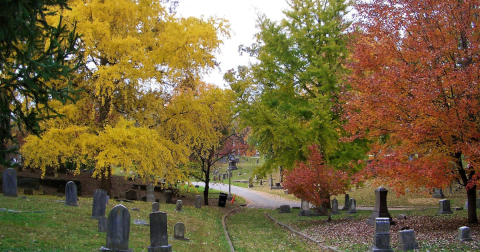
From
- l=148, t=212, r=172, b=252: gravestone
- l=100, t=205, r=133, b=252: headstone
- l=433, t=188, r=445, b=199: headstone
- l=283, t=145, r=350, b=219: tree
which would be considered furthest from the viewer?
l=433, t=188, r=445, b=199: headstone

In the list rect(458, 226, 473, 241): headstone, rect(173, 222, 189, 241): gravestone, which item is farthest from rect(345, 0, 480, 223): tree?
rect(173, 222, 189, 241): gravestone

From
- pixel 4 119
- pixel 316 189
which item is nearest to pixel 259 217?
pixel 316 189

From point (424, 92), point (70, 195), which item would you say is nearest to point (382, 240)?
point (424, 92)

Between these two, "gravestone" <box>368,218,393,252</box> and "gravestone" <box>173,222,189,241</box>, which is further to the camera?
"gravestone" <box>173,222,189,241</box>

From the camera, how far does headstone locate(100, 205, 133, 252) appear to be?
8.78m

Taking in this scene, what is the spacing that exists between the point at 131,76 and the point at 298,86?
10.2m

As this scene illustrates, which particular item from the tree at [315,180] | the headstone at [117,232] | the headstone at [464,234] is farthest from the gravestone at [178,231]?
the headstone at [464,234]

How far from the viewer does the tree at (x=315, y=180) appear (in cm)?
1733

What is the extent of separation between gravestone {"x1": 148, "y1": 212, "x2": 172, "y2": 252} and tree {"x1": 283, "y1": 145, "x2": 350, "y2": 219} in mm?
8944

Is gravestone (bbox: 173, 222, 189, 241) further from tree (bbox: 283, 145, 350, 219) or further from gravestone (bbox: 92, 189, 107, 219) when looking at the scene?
tree (bbox: 283, 145, 350, 219)

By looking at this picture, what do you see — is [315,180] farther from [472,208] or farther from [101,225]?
[101,225]

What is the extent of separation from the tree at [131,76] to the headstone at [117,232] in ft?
20.9

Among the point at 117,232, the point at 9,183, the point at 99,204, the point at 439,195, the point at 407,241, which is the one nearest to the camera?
the point at 117,232

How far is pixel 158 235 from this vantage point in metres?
9.46
